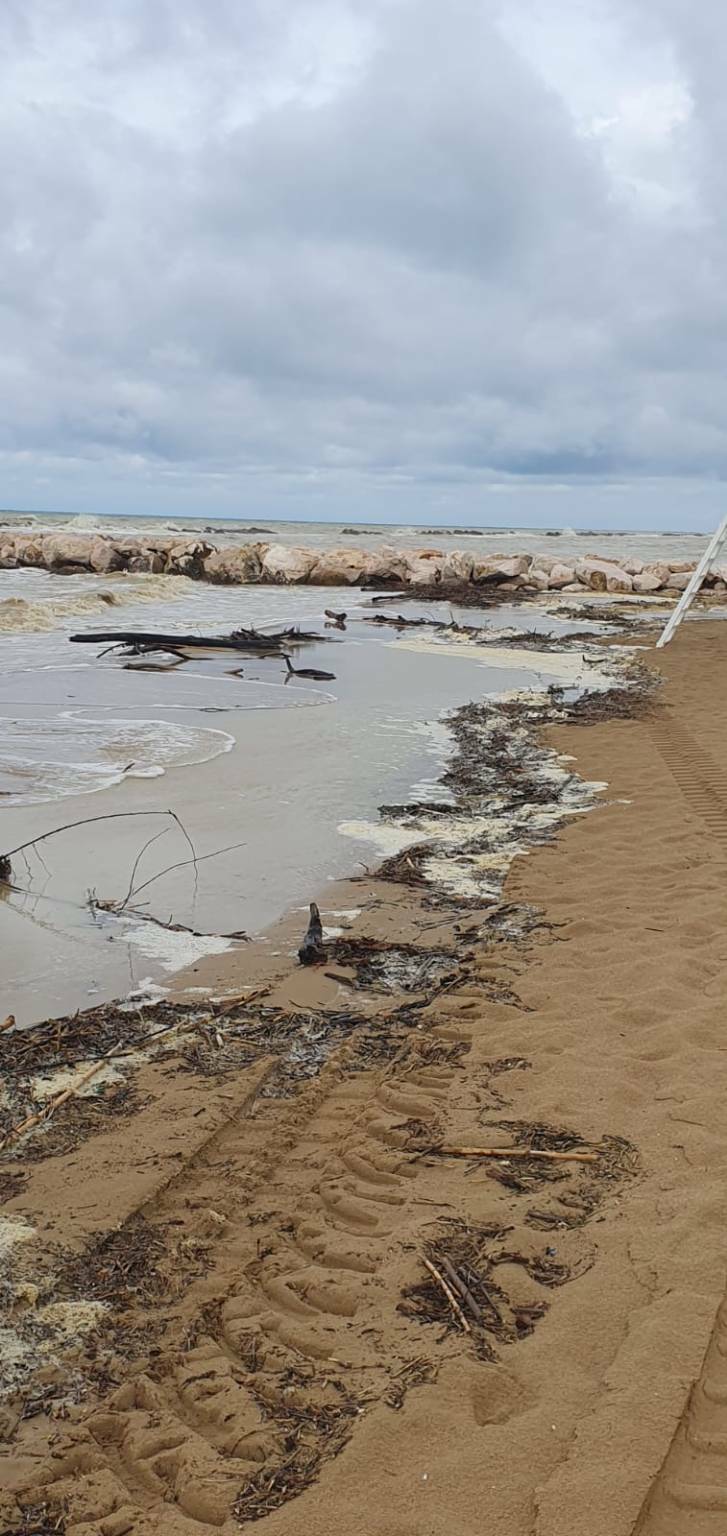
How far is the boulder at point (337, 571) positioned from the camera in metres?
32.6

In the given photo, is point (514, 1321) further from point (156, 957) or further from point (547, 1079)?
point (156, 957)

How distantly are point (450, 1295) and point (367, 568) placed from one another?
3078 centimetres

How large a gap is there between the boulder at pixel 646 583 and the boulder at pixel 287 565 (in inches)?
→ 374

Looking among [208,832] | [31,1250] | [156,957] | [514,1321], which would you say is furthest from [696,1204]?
[208,832]

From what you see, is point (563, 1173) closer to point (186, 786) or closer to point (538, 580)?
point (186, 786)

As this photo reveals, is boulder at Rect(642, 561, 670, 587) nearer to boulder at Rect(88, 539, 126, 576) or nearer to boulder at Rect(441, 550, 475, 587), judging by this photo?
boulder at Rect(441, 550, 475, 587)

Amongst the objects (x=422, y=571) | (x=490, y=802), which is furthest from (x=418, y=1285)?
(x=422, y=571)

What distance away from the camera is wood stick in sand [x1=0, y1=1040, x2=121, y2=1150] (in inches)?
128

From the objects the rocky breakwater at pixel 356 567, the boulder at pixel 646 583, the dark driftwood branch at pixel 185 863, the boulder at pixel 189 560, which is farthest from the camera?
the boulder at pixel 189 560

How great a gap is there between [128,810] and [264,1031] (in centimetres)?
321

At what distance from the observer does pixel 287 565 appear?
107 ft

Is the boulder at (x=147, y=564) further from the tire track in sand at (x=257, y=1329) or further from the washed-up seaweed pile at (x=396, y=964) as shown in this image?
the tire track in sand at (x=257, y=1329)

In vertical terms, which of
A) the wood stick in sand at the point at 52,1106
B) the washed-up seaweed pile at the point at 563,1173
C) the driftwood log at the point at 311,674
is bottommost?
the wood stick in sand at the point at 52,1106

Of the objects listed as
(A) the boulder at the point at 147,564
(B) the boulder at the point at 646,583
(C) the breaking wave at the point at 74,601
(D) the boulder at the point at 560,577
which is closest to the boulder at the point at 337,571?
(C) the breaking wave at the point at 74,601
